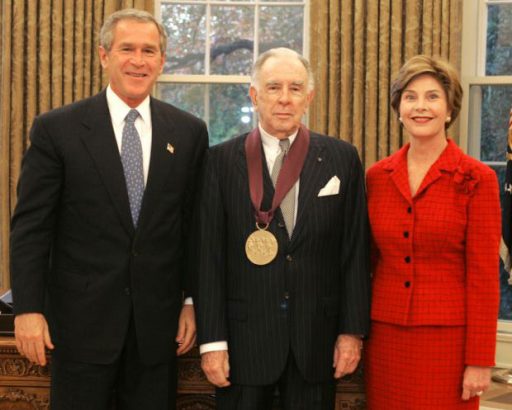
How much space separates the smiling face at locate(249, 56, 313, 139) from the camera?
2.48 m

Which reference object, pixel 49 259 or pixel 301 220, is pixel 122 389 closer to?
pixel 49 259

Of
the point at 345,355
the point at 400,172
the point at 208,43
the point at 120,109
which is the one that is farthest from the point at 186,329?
the point at 208,43

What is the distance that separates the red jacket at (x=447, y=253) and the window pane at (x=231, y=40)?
10.7 feet

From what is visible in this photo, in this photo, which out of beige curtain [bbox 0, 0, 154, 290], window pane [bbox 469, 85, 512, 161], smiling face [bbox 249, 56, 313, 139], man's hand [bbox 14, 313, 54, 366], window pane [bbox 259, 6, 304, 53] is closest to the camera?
man's hand [bbox 14, 313, 54, 366]

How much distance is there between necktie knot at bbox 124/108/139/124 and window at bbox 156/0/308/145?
3.11m

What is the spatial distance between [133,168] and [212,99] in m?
3.25

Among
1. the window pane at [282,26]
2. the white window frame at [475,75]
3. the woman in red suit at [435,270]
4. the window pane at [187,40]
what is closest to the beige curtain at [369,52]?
the white window frame at [475,75]

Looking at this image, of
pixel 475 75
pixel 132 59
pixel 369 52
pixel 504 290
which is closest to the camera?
pixel 132 59

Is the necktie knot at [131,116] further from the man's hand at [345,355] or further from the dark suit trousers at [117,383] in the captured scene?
the man's hand at [345,355]

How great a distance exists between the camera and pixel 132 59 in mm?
2479

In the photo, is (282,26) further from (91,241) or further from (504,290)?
(91,241)

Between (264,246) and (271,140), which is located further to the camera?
(271,140)

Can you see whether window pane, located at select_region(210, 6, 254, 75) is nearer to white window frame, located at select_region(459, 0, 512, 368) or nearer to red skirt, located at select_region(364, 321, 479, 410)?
white window frame, located at select_region(459, 0, 512, 368)

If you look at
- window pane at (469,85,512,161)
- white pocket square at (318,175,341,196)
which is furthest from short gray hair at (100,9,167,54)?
window pane at (469,85,512,161)
